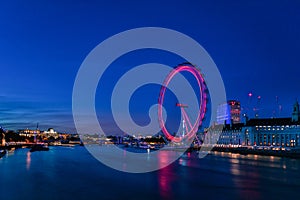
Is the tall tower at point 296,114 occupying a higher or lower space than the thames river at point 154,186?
higher

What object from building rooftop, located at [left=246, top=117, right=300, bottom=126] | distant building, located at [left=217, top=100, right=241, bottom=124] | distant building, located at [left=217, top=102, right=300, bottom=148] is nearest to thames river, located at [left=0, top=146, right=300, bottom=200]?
distant building, located at [left=217, top=102, right=300, bottom=148]

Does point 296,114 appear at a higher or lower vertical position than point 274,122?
higher

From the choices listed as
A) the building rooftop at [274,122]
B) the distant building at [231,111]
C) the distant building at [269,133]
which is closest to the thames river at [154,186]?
the distant building at [269,133]

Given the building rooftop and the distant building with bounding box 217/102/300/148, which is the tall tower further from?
the building rooftop

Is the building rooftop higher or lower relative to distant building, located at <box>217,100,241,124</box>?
lower

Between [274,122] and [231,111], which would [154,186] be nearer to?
[274,122]

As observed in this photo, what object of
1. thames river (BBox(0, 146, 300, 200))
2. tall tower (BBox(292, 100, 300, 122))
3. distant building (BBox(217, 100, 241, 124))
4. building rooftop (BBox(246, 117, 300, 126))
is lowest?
thames river (BBox(0, 146, 300, 200))

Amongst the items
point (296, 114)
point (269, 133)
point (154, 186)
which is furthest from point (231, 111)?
point (154, 186)

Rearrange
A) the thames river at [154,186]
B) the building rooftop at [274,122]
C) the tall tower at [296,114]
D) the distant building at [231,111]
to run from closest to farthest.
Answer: the thames river at [154,186], the building rooftop at [274,122], the tall tower at [296,114], the distant building at [231,111]

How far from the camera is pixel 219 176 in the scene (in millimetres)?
20422

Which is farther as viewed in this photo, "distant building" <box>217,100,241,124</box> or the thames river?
"distant building" <box>217,100,241,124</box>

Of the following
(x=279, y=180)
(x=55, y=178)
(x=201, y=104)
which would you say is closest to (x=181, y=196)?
(x=279, y=180)

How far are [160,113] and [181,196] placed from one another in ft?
77.0

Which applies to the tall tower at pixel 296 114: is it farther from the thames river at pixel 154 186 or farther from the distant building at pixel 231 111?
the thames river at pixel 154 186
